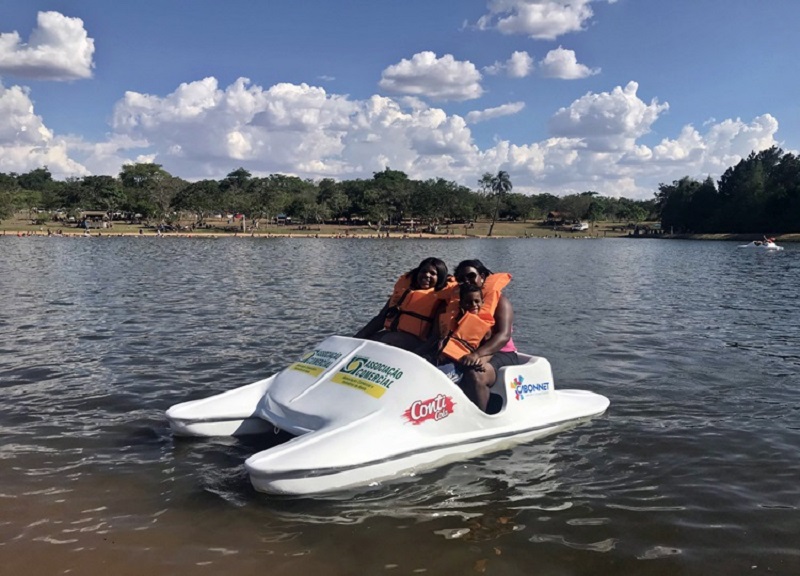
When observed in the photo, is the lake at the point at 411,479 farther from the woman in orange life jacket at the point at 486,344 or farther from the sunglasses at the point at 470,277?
the sunglasses at the point at 470,277

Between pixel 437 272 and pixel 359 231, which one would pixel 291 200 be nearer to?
pixel 359 231

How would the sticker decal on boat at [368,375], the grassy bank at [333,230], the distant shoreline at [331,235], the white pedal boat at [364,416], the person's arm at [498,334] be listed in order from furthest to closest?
the grassy bank at [333,230]
the distant shoreline at [331,235]
the person's arm at [498,334]
the sticker decal on boat at [368,375]
the white pedal boat at [364,416]

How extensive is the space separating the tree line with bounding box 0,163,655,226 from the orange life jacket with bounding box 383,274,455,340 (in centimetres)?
9517

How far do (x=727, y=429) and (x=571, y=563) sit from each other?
14.7 ft

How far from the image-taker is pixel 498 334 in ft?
25.6

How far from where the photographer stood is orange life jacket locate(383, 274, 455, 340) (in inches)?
328

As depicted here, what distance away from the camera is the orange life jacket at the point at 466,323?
762cm

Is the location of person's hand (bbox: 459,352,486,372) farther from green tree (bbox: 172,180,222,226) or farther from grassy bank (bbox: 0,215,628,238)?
green tree (bbox: 172,180,222,226)

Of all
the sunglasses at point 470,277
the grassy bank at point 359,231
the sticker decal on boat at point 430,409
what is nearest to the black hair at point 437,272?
the sunglasses at point 470,277

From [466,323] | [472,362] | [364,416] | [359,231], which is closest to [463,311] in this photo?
[466,323]

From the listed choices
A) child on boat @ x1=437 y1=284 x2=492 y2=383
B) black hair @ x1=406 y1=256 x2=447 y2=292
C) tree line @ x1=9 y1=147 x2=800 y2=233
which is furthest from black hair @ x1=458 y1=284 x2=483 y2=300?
tree line @ x1=9 y1=147 x2=800 y2=233

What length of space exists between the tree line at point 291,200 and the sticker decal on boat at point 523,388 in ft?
318

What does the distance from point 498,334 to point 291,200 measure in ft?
377

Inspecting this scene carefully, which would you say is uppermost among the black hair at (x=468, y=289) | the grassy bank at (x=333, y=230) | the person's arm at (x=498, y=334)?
the grassy bank at (x=333, y=230)
